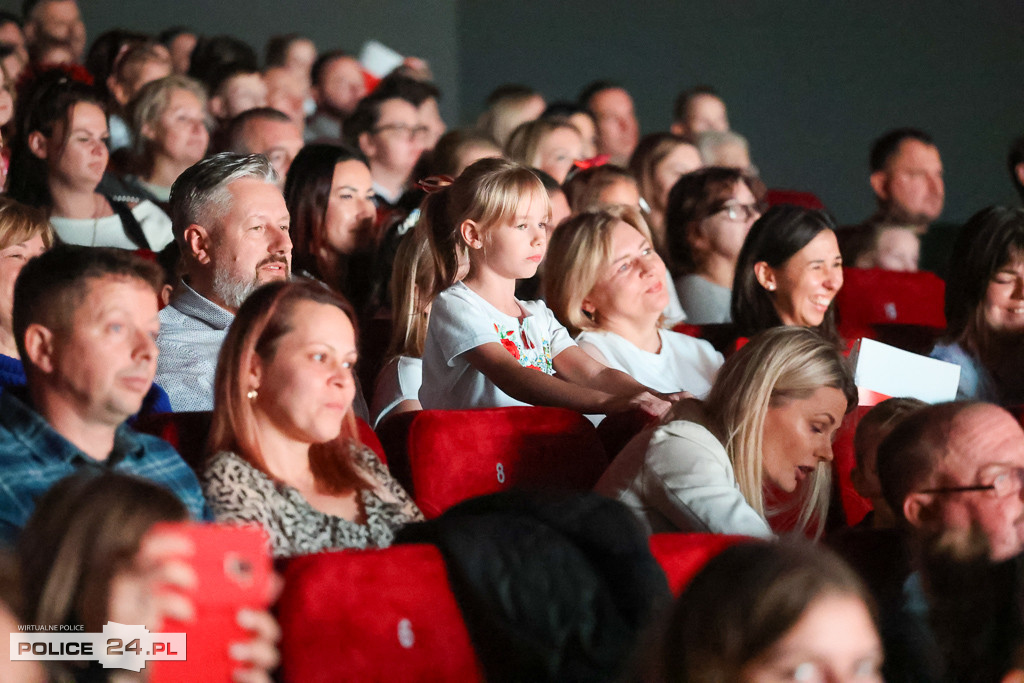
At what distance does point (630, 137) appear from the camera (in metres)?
5.02

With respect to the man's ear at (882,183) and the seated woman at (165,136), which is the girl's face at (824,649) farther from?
the man's ear at (882,183)

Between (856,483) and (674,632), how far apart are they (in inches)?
38.3

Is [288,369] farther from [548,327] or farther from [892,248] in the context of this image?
[892,248]

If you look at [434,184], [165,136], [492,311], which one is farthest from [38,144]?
[492,311]

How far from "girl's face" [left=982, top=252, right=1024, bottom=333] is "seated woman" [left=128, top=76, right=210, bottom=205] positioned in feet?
6.97

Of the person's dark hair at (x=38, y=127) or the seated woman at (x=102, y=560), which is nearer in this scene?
the seated woman at (x=102, y=560)

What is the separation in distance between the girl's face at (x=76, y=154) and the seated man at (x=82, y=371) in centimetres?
158

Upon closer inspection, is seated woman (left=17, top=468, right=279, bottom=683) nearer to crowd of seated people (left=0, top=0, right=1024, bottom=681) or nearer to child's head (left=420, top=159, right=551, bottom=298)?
crowd of seated people (left=0, top=0, right=1024, bottom=681)

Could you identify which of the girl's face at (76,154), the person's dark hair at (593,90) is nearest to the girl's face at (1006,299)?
the girl's face at (76,154)

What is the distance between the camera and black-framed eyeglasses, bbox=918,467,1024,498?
1.44 m

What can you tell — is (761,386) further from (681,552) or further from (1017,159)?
(1017,159)

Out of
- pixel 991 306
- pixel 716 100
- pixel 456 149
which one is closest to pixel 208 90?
pixel 456 149

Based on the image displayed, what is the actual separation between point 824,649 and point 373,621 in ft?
1.44

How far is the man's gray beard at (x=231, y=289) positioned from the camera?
2.14m
